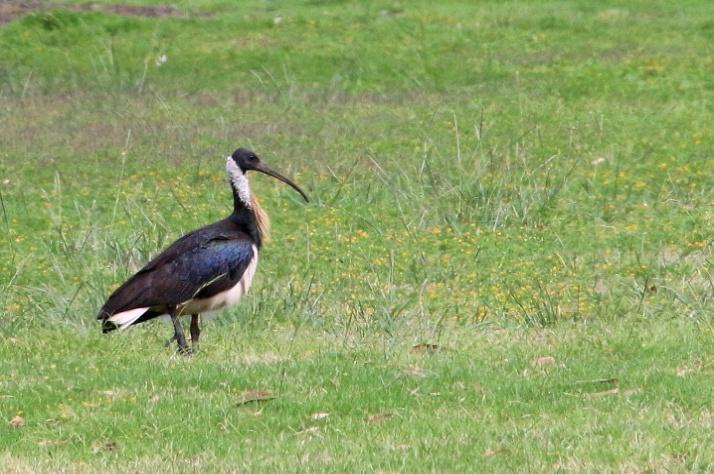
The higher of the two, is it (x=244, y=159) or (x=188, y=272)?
(x=244, y=159)

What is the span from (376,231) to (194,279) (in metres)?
5.49

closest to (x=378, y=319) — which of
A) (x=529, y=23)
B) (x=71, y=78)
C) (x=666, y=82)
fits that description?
(x=666, y=82)

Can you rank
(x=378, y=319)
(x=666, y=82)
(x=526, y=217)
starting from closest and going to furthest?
(x=378, y=319) < (x=526, y=217) < (x=666, y=82)

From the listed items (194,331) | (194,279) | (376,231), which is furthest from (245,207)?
(376,231)

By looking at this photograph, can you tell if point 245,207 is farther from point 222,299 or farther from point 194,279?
point 194,279

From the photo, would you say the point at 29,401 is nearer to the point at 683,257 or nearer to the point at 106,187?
the point at 683,257

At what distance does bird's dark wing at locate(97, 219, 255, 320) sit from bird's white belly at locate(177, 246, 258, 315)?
0.18ft

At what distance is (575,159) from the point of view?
19.8 metres

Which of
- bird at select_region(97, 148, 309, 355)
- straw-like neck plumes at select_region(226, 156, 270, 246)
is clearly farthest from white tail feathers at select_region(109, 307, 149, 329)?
straw-like neck plumes at select_region(226, 156, 270, 246)

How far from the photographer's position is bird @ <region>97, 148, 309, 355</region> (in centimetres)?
1075

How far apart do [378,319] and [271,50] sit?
16691mm

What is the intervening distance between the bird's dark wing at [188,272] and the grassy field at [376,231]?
35 cm

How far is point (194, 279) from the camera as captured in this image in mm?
10992

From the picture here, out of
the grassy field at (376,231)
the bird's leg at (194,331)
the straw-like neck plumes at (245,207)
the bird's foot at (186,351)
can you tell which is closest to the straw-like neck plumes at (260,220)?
the straw-like neck plumes at (245,207)
